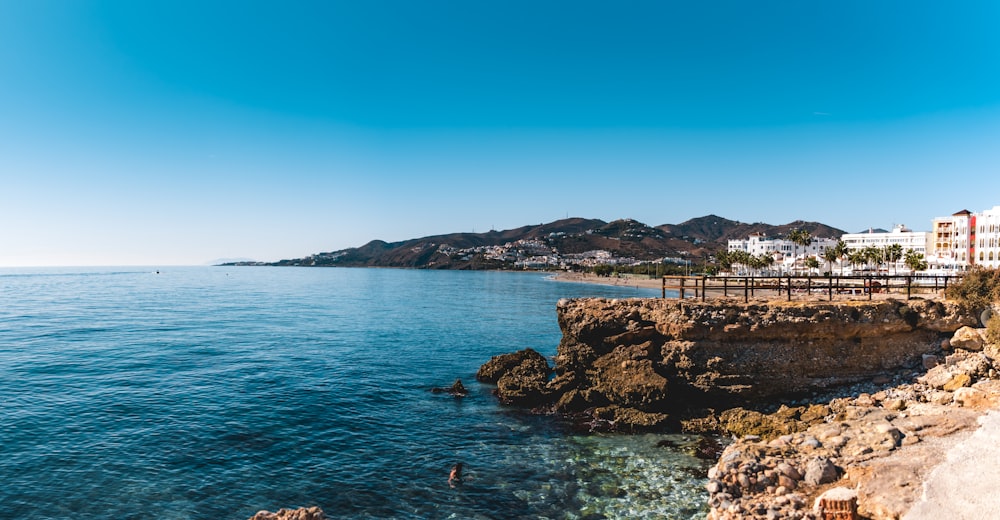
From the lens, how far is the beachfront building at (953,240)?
279 ft

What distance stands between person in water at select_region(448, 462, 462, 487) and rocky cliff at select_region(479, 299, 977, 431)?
7211 mm

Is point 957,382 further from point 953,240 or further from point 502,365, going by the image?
point 953,240

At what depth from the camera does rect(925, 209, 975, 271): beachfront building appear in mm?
85062

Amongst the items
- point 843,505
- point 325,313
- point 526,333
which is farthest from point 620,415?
point 325,313

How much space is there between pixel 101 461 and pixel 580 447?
17062 millimetres

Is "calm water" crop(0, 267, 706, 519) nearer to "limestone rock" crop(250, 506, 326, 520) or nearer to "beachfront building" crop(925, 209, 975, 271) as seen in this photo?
"limestone rock" crop(250, 506, 326, 520)

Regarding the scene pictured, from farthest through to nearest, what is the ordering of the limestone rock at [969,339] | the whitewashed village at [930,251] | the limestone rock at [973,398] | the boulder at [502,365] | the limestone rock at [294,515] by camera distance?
the whitewashed village at [930,251] → the boulder at [502,365] → the limestone rock at [969,339] → the limestone rock at [973,398] → the limestone rock at [294,515]

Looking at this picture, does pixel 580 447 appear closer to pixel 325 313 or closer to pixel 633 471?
pixel 633 471

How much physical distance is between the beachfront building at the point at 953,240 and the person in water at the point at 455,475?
322 feet

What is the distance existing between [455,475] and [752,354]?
14003 mm

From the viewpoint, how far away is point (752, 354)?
73.5ft

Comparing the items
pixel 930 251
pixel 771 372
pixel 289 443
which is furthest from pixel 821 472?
pixel 930 251

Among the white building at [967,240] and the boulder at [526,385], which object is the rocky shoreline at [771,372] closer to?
the boulder at [526,385]

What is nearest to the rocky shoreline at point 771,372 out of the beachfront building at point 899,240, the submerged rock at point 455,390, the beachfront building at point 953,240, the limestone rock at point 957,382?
the limestone rock at point 957,382
